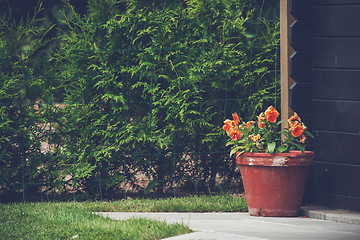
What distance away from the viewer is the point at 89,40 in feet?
24.1

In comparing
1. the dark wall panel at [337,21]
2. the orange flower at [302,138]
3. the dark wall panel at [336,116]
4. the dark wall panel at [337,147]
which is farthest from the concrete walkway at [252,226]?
the dark wall panel at [337,21]

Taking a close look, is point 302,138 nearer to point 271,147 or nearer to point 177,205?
point 271,147

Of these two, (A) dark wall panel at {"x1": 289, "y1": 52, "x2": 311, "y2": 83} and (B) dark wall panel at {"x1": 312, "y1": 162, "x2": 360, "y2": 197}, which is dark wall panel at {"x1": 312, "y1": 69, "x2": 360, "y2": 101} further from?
(B) dark wall panel at {"x1": 312, "y1": 162, "x2": 360, "y2": 197}

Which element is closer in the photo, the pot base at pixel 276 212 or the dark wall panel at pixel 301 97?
the pot base at pixel 276 212

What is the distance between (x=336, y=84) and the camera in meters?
6.36

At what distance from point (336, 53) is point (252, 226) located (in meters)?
1.89

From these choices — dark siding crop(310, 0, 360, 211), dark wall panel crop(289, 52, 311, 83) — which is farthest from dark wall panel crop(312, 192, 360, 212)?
dark wall panel crop(289, 52, 311, 83)

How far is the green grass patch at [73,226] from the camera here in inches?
208

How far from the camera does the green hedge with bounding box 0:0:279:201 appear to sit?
721 cm

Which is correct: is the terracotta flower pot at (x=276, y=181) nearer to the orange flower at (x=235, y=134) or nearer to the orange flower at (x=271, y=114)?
the orange flower at (x=235, y=134)

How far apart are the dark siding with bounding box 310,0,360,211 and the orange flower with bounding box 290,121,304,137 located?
0.33m

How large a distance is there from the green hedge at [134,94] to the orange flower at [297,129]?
3.83 feet

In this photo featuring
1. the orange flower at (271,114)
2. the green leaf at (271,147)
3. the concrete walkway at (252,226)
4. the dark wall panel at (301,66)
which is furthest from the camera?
the dark wall panel at (301,66)

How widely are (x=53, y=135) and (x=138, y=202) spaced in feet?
4.01
